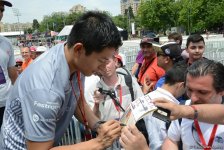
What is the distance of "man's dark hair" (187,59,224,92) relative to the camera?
2.28 metres

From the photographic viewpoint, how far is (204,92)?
2.27m

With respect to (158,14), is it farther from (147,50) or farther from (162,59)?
(162,59)

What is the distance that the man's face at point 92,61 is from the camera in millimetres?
1887

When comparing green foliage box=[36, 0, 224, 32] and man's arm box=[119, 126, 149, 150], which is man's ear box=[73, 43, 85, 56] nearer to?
man's arm box=[119, 126, 149, 150]

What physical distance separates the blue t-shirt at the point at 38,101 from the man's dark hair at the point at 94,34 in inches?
6.2

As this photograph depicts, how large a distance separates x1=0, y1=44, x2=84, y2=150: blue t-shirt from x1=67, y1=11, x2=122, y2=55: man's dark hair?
0.52 feet

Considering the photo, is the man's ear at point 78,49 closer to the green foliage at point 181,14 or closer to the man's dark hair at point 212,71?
the man's dark hair at point 212,71

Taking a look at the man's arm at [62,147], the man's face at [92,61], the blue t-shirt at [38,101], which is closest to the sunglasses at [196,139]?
the man's arm at [62,147]

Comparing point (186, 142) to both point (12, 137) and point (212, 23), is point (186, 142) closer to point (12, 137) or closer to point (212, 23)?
point (12, 137)

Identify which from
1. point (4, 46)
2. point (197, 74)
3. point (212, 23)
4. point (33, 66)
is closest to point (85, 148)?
point (33, 66)

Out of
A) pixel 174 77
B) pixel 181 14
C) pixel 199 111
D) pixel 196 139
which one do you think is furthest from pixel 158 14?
pixel 199 111

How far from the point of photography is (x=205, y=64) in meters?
2.38

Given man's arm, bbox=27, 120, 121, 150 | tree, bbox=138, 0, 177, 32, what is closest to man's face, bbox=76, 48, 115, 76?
man's arm, bbox=27, 120, 121, 150

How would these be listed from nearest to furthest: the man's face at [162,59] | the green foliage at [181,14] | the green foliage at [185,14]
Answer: the man's face at [162,59] → the green foliage at [185,14] → the green foliage at [181,14]
